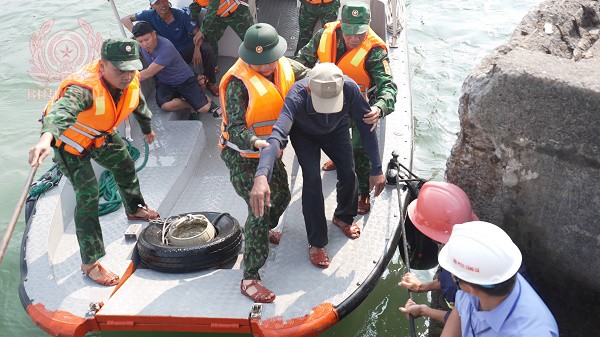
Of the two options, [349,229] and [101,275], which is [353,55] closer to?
[349,229]

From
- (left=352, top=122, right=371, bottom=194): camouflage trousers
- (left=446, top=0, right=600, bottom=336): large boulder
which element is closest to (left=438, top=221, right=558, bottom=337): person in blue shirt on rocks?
(left=446, top=0, right=600, bottom=336): large boulder

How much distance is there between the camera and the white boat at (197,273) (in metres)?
3.58

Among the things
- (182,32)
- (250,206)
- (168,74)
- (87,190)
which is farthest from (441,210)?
(182,32)

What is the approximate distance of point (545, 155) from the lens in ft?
8.79

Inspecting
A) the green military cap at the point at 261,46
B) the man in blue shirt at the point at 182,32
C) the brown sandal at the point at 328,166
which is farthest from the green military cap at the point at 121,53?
the man in blue shirt at the point at 182,32

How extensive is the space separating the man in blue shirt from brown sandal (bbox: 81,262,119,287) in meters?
2.88

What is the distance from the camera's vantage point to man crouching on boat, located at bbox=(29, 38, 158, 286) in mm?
3709

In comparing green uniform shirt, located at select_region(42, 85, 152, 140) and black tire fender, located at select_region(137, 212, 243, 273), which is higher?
green uniform shirt, located at select_region(42, 85, 152, 140)

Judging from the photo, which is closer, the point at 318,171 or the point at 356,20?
the point at 318,171

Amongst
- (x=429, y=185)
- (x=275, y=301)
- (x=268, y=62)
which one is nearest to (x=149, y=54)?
(x=268, y=62)

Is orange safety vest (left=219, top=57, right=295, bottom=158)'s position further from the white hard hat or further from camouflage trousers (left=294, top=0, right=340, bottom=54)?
camouflage trousers (left=294, top=0, right=340, bottom=54)

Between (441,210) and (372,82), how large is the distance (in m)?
1.53

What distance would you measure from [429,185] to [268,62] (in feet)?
4.22

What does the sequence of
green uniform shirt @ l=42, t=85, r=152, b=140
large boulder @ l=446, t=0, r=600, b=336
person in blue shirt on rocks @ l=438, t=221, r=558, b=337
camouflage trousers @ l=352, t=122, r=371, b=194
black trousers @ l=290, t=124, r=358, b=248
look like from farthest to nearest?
camouflage trousers @ l=352, t=122, r=371, b=194, black trousers @ l=290, t=124, r=358, b=248, green uniform shirt @ l=42, t=85, r=152, b=140, large boulder @ l=446, t=0, r=600, b=336, person in blue shirt on rocks @ l=438, t=221, r=558, b=337
